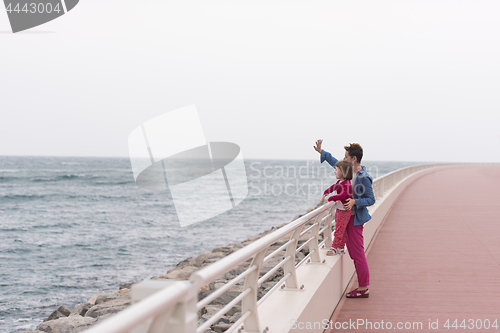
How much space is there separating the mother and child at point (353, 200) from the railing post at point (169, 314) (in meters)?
3.26

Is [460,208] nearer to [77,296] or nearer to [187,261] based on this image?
[187,261]

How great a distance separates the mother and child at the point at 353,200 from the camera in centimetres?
516

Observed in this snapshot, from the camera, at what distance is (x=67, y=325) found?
8.51 meters

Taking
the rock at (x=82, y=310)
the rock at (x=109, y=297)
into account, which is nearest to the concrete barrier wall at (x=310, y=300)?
the rock at (x=109, y=297)

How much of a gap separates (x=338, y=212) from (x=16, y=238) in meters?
25.2

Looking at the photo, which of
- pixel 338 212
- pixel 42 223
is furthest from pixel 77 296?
pixel 42 223

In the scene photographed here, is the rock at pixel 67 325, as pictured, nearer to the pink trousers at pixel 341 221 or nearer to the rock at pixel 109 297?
the rock at pixel 109 297

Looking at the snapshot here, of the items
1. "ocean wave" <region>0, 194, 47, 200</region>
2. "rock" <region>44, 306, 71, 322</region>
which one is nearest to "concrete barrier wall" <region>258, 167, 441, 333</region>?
"rock" <region>44, 306, 71, 322</region>

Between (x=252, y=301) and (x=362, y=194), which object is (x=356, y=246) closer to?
(x=362, y=194)

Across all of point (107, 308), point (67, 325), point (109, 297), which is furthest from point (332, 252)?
point (109, 297)

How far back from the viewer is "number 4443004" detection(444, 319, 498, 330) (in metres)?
4.77

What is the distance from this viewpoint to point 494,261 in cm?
→ 786

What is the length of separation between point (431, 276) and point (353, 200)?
8.68 ft

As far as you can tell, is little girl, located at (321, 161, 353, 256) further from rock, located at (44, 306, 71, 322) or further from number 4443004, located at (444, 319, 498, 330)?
rock, located at (44, 306, 71, 322)
